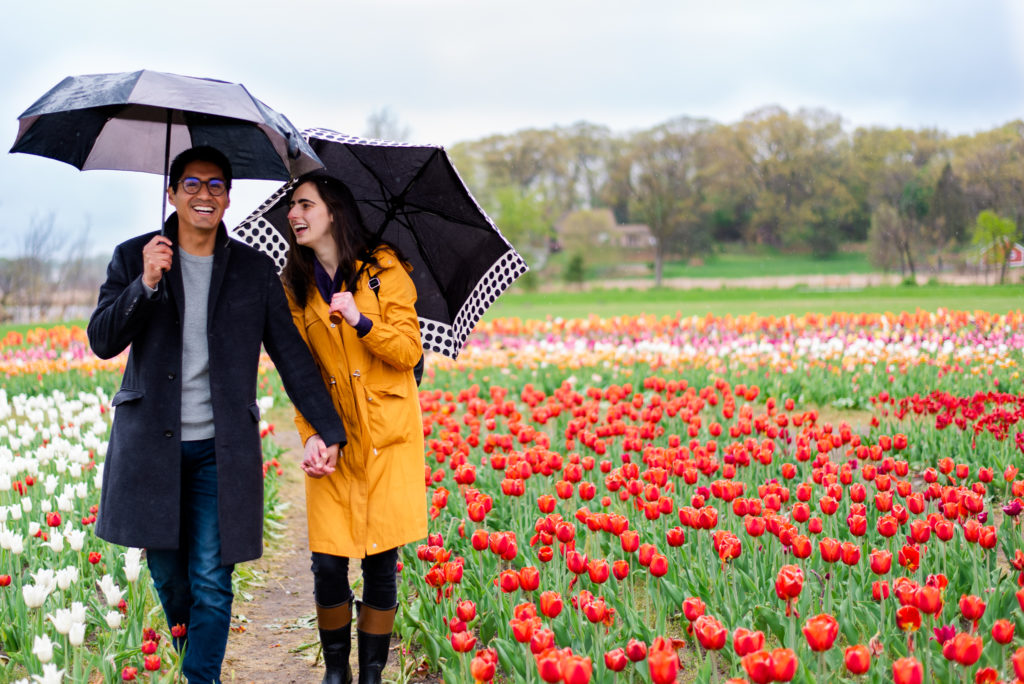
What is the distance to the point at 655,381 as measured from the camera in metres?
6.63

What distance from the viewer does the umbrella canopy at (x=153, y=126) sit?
270cm

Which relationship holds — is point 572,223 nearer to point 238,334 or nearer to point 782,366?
point 782,366

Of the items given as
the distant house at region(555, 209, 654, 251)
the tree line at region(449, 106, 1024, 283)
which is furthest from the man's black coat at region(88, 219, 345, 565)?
the distant house at region(555, 209, 654, 251)

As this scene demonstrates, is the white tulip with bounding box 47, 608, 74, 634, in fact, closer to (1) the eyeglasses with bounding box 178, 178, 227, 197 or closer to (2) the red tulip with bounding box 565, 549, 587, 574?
(1) the eyeglasses with bounding box 178, 178, 227, 197

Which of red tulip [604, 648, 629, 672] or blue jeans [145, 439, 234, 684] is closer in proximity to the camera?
red tulip [604, 648, 629, 672]

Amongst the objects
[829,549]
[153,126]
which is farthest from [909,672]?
[153,126]

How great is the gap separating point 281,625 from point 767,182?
78.6 feet

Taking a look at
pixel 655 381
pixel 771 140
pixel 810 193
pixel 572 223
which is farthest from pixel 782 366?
pixel 572 223

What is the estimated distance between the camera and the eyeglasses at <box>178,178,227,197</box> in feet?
9.39

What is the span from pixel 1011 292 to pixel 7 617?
12.5m

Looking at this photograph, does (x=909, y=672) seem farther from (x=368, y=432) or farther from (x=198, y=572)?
(x=198, y=572)

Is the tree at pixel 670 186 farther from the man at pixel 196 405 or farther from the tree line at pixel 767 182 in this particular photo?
the man at pixel 196 405

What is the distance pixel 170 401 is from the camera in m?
2.86

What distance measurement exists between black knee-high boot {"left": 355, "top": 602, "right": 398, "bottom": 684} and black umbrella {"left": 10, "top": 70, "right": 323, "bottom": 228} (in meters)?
→ 1.59
